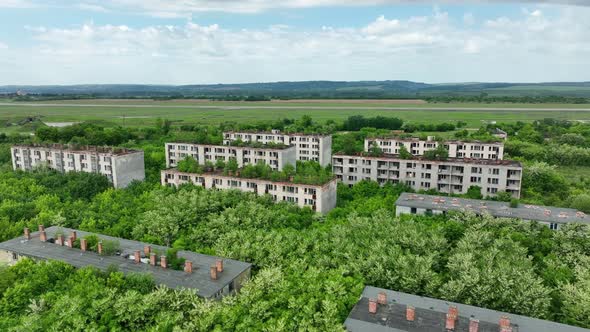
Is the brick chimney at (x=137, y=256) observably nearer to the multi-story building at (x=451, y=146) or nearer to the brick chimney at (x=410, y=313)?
the brick chimney at (x=410, y=313)

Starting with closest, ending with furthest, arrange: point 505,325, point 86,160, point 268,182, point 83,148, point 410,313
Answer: point 505,325 < point 410,313 < point 268,182 < point 86,160 < point 83,148

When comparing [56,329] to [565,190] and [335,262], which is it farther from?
[565,190]

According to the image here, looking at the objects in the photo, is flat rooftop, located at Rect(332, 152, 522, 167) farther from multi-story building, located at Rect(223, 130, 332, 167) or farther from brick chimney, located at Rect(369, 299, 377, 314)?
brick chimney, located at Rect(369, 299, 377, 314)

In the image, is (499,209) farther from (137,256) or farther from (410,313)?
(137,256)

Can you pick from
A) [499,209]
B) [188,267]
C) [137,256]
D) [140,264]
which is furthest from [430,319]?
[499,209]

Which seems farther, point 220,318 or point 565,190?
point 565,190

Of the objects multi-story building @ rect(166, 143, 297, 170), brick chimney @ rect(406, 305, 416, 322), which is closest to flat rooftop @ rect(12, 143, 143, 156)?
multi-story building @ rect(166, 143, 297, 170)

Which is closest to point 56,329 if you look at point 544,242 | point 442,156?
point 544,242
